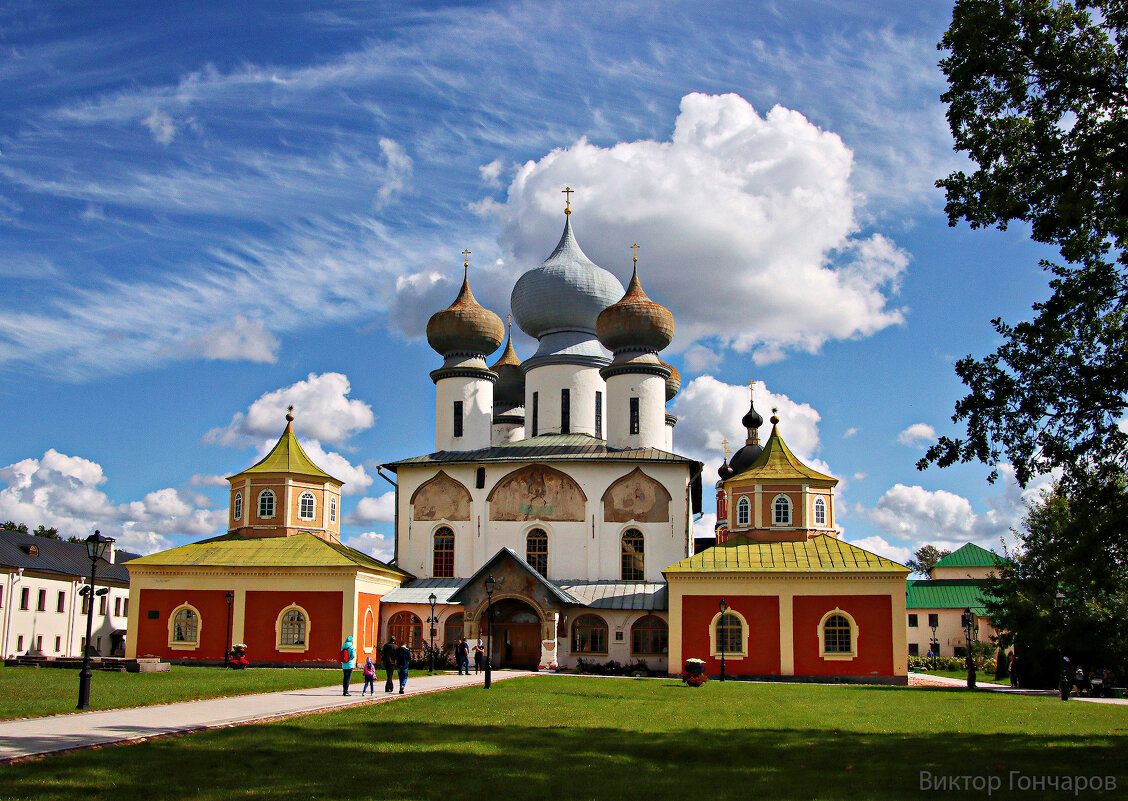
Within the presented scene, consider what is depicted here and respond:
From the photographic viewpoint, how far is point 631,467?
128ft

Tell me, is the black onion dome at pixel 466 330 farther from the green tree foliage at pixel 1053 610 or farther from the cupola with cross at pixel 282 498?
the green tree foliage at pixel 1053 610

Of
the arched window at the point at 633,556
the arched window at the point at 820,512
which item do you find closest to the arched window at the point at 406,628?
the arched window at the point at 633,556

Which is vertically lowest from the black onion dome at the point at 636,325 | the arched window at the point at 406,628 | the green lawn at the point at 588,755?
the green lawn at the point at 588,755

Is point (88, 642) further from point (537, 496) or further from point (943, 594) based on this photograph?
point (943, 594)

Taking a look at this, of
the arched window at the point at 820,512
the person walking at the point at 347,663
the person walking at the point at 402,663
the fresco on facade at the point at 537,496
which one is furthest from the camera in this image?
the arched window at the point at 820,512

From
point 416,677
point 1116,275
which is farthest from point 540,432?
point 1116,275

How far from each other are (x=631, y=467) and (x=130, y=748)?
2789cm

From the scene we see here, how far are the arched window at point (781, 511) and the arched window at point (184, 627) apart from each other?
70.2 ft

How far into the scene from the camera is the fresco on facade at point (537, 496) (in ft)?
128

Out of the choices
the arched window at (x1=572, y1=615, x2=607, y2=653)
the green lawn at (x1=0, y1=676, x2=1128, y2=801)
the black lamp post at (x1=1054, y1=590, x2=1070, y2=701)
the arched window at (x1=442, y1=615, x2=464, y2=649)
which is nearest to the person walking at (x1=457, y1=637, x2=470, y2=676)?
the arched window at (x1=442, y1=615, x2=464, y2=649)

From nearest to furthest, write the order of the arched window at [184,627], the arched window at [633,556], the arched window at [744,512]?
the arched window at [184,627]
the arched window at [633,556]
the arched window at [744,512]

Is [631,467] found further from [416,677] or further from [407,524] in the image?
[416,677]

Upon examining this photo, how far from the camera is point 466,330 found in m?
43.3

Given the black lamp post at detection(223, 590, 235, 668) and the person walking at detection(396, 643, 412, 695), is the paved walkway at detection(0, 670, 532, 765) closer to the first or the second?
the person walking at detection(396, 643, 412, 695)
